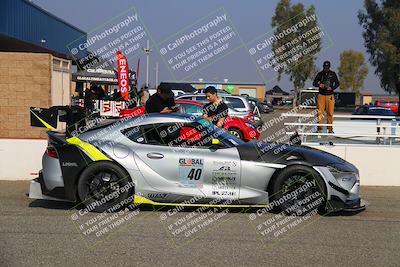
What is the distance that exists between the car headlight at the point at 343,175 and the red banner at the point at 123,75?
711 inches

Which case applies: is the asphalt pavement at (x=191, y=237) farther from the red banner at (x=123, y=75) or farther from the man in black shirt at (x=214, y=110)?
the red banner at (x=123, y=75)

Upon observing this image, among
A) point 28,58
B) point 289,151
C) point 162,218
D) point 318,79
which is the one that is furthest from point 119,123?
point 28,58

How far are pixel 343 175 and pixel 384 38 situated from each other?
141ft

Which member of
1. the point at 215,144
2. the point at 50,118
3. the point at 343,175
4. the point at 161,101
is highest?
the point at 161,101

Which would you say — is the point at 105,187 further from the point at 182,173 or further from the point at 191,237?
the point at 191,237

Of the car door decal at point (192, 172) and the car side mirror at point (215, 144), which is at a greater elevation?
the car side mirror at point (215, 144)

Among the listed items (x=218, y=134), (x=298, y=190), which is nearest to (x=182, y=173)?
(x=218, y=134)

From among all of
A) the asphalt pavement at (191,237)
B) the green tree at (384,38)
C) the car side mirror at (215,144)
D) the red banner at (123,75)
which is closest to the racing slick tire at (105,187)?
the asphalt pavement at (191,237)

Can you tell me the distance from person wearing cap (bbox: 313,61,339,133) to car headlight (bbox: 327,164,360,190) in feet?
17.9

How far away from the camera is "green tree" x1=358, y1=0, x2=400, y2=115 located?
4569 cm

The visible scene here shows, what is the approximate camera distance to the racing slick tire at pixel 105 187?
22.7 ft

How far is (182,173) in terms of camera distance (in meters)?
6.84

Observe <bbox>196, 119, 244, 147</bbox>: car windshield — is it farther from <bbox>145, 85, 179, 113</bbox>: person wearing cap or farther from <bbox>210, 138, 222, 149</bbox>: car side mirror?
<bbox>145, 85, 179, 113</bbox>: person wearing cap

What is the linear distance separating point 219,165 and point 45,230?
2.21 meters
